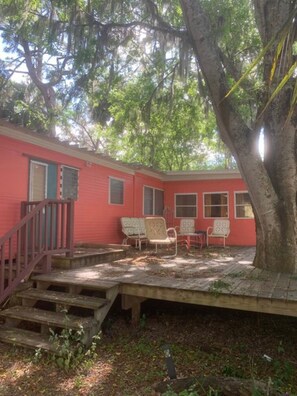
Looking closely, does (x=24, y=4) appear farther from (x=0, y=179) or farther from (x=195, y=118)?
(x=195, y=118)

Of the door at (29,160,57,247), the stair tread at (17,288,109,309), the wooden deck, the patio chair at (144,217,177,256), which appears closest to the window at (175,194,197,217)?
the patio chair at (144,217,177,256)

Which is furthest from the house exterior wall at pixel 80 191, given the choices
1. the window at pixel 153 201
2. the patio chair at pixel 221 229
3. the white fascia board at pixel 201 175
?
the patio chair at pixel 221 229

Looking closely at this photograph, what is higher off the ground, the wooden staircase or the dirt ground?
the wooden staircase

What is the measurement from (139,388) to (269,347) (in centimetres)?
175

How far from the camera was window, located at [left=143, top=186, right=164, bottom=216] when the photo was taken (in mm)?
11031

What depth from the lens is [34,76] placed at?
13875 millimetres

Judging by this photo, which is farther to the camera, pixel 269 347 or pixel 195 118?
pixel 195 118

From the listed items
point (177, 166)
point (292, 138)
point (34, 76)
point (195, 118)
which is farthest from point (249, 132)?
point (177, 166)

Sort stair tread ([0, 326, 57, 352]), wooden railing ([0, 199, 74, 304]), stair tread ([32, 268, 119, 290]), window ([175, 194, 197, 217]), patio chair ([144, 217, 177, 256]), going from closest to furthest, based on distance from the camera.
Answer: stair tread ([0, 326, 57, 352]) → stair tread ([32, 268, 119, 290]) → wooden railing ([0, 199, 74, 304]) → patio chair ([144, 217, 177, 256]) → window ([175, 194, 197, 217])

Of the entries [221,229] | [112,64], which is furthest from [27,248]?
[221,229]

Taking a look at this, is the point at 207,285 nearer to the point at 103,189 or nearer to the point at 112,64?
the point at 103,189

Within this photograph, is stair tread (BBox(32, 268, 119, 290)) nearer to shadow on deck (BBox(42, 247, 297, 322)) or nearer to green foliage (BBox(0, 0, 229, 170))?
shadow on deck (BBox(42, 247, 297, 322))

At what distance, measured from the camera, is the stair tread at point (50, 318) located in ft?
11.4

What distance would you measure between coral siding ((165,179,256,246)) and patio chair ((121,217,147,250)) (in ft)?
8.69
